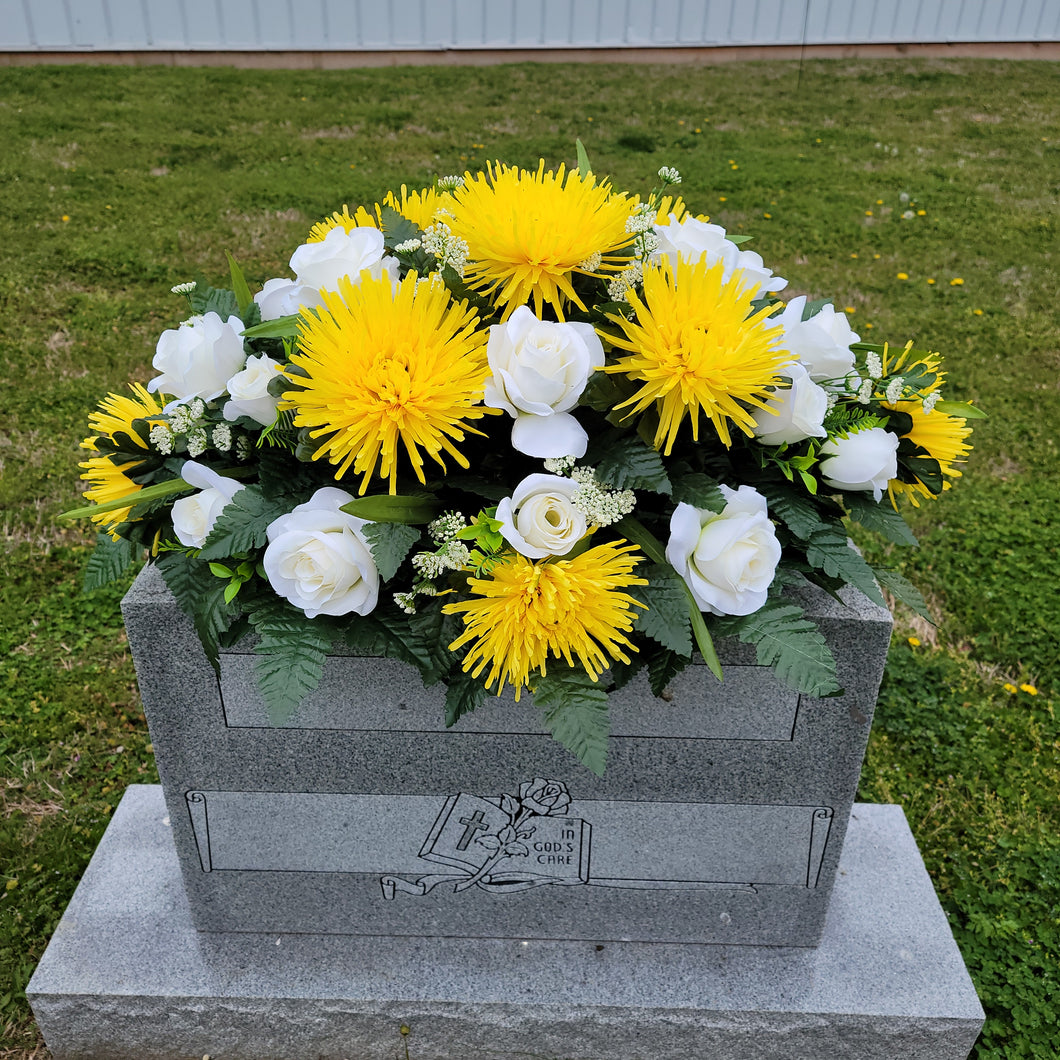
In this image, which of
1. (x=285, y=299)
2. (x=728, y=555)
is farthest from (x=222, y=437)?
(x=728, y=555)

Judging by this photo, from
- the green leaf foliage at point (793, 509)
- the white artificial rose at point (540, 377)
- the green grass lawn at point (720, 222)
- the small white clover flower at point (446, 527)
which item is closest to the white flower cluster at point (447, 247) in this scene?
the white artificial rose at point (540, 377)

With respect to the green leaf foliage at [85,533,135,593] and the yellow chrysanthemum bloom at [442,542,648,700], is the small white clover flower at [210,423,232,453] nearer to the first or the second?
the green leaf foliage at [85,533,135,593]

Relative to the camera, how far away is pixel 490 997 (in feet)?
6.39

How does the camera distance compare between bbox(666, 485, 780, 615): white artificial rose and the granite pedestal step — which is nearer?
bbox(666, 485, 780, 615): white artificial rose

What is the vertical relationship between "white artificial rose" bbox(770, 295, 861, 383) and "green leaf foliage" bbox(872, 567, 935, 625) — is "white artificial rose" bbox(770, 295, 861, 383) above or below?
above

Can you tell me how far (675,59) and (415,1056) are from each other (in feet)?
39.3

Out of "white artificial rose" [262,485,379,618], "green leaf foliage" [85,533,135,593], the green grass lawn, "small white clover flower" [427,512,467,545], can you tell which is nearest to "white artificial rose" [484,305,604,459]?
"small white clover flower" [427,512,467,545]

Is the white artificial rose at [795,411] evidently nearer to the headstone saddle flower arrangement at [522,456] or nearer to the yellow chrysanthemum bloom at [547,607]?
the headstone saddle flower arrangement at [522,456]

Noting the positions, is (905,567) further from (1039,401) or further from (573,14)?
(573,14)

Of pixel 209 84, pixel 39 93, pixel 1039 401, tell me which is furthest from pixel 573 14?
pixel 1039 401

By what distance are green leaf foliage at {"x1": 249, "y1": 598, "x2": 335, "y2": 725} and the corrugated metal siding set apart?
36.3ft

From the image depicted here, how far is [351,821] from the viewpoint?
1872mm

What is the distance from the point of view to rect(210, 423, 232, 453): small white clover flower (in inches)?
57.2

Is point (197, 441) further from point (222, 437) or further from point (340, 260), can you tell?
point (340, 260)
